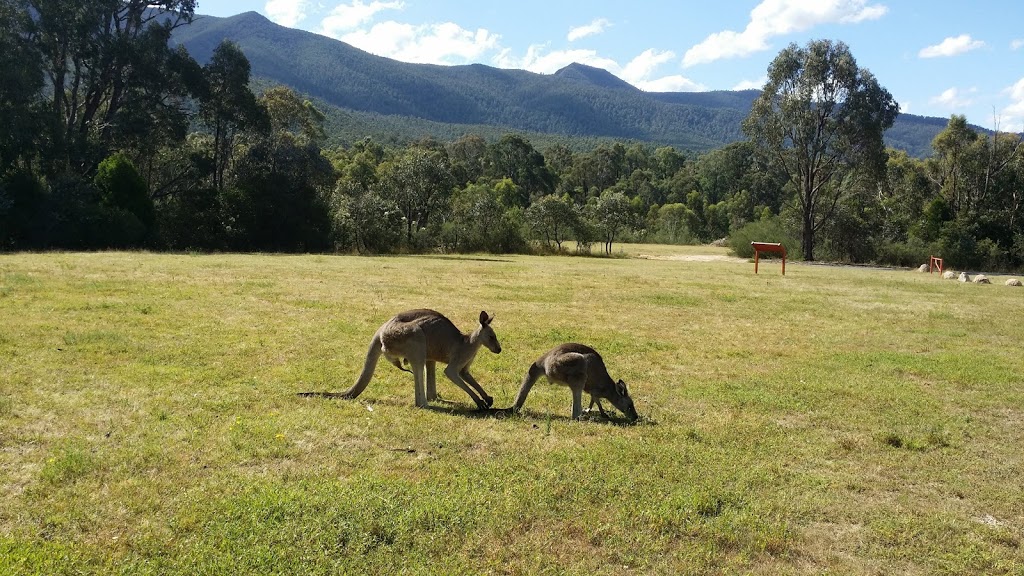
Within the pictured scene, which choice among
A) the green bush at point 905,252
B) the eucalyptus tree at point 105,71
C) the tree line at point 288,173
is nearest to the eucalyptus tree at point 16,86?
the tree line at point 288,173

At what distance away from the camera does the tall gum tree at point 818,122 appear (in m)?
44.2

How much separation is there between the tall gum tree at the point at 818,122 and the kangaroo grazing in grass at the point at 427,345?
43467 millimetres

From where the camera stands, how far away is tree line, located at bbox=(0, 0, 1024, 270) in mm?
32344

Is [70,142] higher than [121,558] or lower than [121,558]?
higher

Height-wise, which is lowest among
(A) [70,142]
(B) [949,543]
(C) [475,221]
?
(B) [949,543]

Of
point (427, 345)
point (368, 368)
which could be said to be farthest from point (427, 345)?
point (368, 368)

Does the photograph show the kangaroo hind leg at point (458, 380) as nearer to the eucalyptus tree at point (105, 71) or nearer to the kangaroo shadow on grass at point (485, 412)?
the kangaroo shadow on grass at point (485, 412)

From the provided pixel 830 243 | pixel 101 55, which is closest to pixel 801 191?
pixel 830 243

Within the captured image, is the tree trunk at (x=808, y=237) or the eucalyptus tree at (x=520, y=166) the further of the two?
the eucalyptus tree at (x=520, y=166)

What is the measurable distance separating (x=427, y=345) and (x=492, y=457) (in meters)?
1.76

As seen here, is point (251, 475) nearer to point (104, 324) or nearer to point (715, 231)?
point (104, 324)

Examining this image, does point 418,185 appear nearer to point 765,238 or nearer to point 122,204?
point 122,204

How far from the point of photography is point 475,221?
47312 millimetres

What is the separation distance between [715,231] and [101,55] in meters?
67.2
